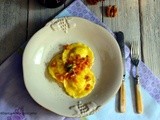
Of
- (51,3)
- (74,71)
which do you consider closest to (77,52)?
(74,71)

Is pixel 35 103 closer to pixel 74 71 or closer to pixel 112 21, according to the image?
pixel 74 71

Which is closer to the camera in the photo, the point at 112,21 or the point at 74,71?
the point at 74,71

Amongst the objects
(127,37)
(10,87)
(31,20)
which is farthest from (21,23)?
(127,37)

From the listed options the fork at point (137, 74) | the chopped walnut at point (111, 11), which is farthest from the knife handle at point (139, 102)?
the chopped walnut at point (111, 11)

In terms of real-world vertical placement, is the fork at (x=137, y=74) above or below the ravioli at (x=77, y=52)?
below

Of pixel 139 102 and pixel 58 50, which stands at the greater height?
pixel 58 50

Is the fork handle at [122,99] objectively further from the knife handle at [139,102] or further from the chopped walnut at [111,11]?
the chopped walnut at [111,11]

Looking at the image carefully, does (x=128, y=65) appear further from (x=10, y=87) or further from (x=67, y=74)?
(x=10, y=87)
